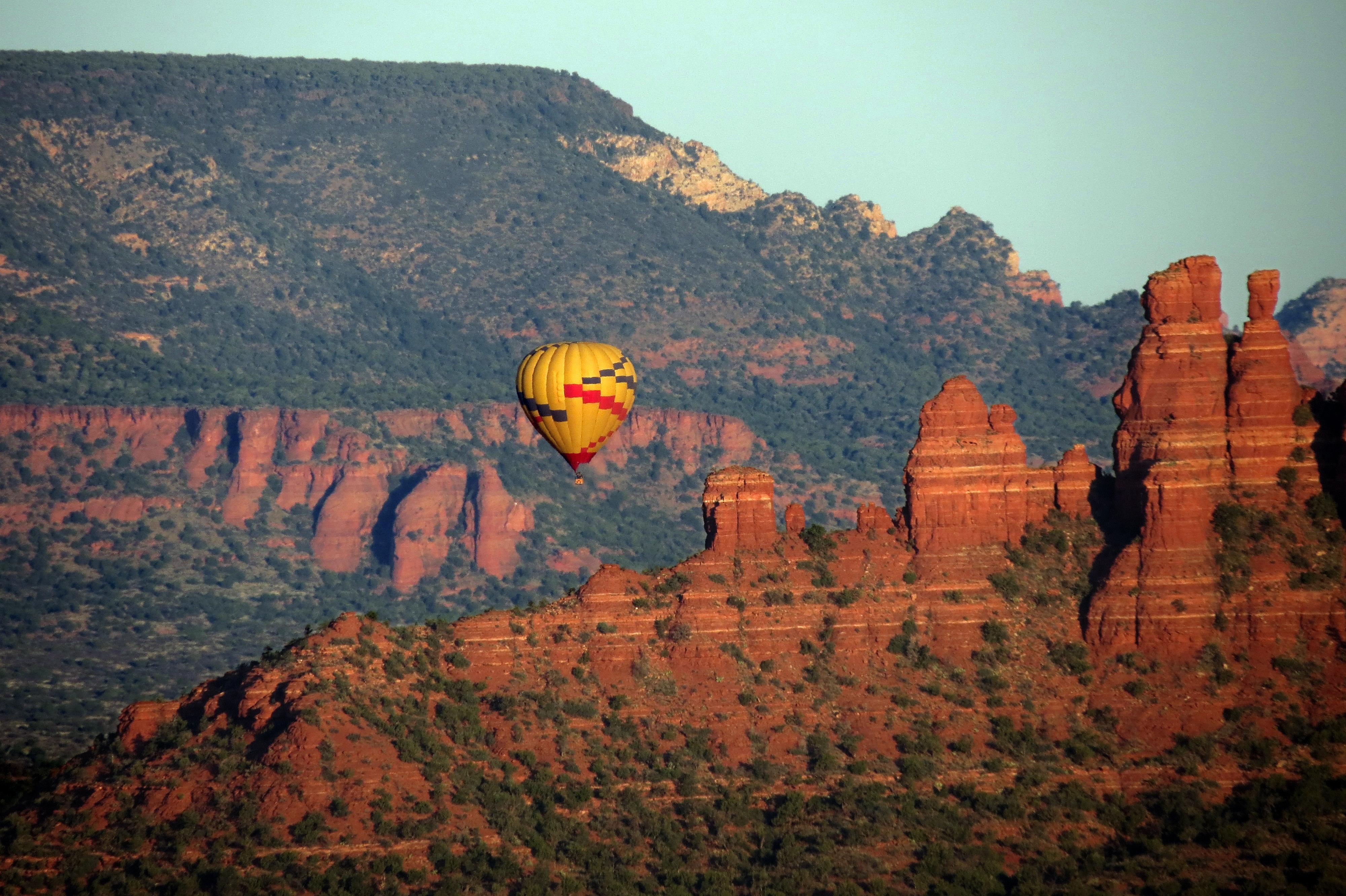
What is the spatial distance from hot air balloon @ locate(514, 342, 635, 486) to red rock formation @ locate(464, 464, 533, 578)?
275ft

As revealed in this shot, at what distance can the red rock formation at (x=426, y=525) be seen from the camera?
7156 inches

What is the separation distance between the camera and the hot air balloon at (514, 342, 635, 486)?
96.2 m

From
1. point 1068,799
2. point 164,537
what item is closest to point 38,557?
point 164,537

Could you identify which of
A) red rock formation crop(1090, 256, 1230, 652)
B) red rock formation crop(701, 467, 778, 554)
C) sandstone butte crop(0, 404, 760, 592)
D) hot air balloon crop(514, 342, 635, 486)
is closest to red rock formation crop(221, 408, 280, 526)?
sandstone butte crop(0, 404, 760, 592)

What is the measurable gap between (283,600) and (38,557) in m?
17.5

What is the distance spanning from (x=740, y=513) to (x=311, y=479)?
105 metres

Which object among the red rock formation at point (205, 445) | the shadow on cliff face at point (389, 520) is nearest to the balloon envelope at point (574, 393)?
the shadow on cliff face at point (389, 520)

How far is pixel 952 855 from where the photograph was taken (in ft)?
263

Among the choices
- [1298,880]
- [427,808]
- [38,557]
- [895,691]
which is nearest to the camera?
[1298,880]

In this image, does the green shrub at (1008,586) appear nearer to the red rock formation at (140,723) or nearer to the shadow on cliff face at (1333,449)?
the shadow on cliff face at (1333,449)

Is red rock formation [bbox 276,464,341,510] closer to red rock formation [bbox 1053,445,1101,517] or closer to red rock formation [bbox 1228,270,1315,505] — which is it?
red rock formation [bbox 1053,445,1101,517]

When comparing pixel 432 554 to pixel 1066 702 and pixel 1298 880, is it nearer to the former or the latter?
pixel 1066 702

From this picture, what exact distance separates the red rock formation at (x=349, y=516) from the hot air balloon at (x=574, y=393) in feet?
292

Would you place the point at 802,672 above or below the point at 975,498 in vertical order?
below
